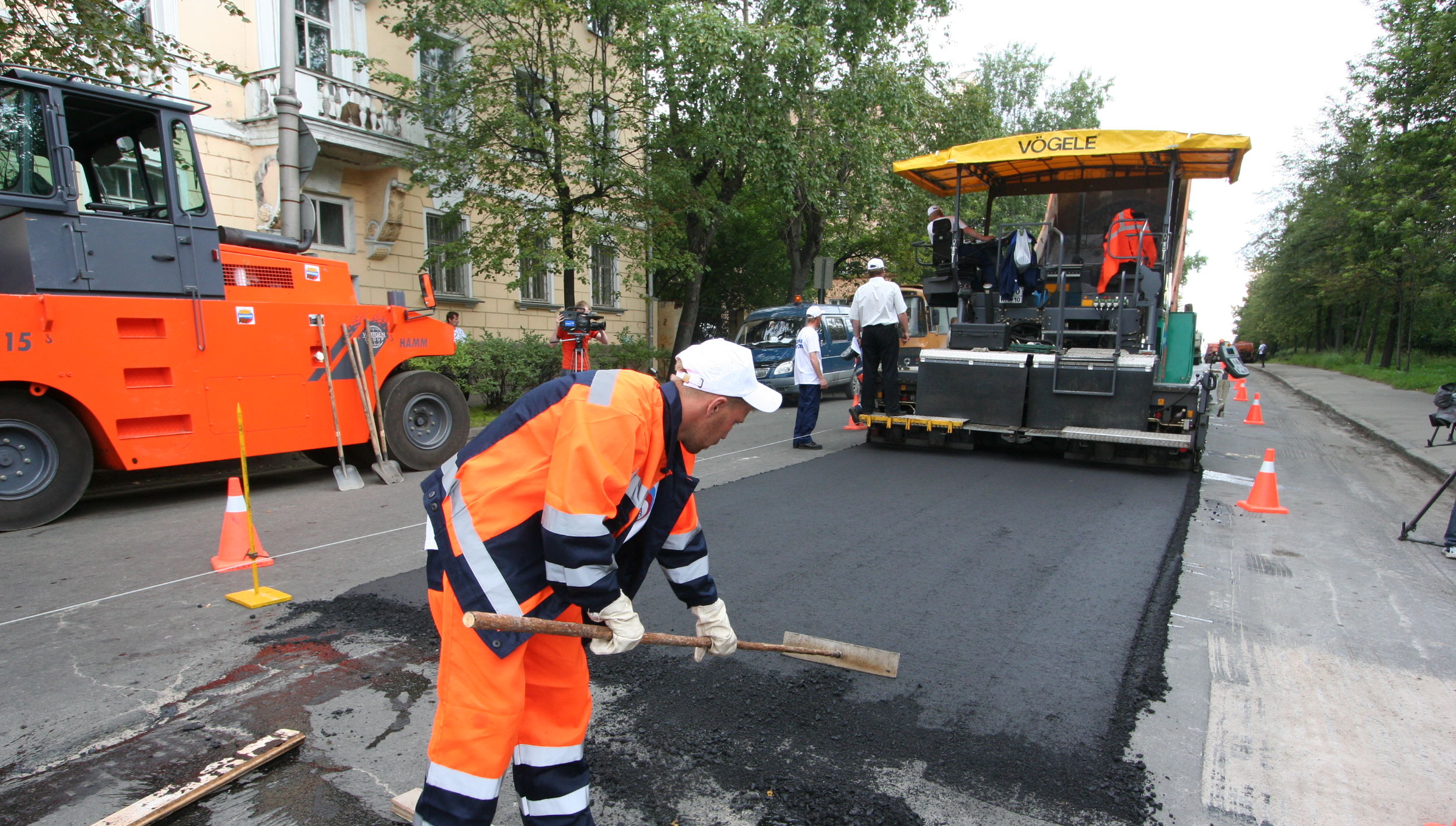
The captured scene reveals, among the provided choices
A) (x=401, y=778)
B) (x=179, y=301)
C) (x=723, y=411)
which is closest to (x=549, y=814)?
(x=401, y=778)

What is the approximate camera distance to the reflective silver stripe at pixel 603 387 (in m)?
1.96

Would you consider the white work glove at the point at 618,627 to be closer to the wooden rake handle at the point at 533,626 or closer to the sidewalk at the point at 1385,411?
the wooden rake handle at the point at 533,626

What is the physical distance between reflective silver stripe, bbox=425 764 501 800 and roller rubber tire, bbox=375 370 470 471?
6.32 m

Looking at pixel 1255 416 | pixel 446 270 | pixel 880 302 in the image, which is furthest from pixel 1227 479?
pixel 446 270

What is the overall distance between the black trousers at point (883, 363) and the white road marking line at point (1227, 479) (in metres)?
3.06

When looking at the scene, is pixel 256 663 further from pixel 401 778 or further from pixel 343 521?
pixel 343 521

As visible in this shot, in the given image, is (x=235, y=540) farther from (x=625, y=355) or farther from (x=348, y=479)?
(x=625, y=355)

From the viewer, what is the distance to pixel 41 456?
5820 mm

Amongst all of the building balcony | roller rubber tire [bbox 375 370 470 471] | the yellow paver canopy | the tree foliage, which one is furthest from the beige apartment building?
the tree foliage

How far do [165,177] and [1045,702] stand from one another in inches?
277

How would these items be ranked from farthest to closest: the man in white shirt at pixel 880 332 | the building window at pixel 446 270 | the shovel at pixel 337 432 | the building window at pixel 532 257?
the building window at pixel 446 270, the building window at pixel 532 257, the man in white shirt at pixel 880 332, the shovel at pixel 337 432

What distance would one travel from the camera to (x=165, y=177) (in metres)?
6.29

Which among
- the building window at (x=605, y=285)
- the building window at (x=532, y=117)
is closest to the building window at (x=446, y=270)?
the building window at (x=532, y=117)

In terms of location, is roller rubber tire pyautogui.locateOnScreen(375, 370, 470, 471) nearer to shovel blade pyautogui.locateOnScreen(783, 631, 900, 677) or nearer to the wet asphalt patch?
the wet asphalt patch
